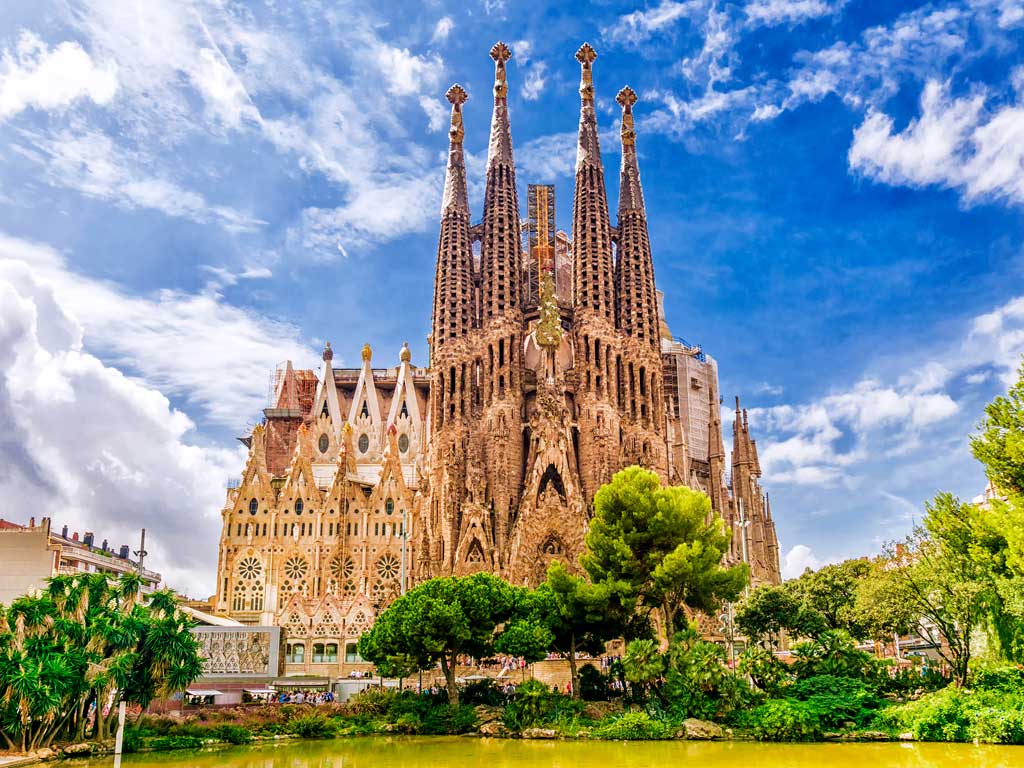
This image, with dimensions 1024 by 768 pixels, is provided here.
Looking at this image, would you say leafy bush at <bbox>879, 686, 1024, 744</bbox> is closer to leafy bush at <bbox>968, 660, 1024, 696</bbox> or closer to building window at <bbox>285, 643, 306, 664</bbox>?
leafy bush at <bbox>968, 660, 1024, 696</bbox>

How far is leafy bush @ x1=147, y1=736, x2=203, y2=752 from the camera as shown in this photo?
29.1 metres

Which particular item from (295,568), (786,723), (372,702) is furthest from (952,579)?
(295,568)

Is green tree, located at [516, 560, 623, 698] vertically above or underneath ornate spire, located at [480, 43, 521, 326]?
underneath


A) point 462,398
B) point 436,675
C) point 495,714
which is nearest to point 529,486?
point 462,398

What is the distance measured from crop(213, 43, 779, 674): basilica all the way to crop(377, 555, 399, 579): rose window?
5.9 inches

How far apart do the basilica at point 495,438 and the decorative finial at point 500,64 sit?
12 cm

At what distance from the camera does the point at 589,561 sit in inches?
1533

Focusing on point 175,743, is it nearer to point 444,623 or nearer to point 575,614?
point 444,623

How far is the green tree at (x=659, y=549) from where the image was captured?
36875mm

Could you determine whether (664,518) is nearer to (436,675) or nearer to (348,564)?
(436,675)

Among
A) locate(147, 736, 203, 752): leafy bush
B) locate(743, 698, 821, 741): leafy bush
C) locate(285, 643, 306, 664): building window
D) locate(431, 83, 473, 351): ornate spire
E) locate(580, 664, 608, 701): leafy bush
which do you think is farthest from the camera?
locate(431, 83, 473, 351): ornate spire

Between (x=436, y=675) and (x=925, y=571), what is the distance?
23690 mm

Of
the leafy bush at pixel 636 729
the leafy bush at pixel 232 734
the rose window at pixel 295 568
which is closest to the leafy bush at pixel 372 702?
the leafy bush at pixel 232 734

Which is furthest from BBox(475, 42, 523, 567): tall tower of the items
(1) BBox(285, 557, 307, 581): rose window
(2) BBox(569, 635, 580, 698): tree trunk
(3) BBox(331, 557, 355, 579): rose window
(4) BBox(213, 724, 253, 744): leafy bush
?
(4) BBox(213, 724, 253, 744): leafy bush
